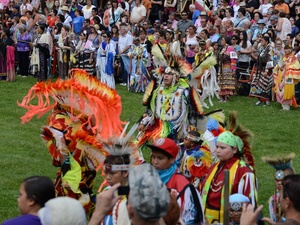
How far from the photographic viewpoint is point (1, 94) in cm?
1828

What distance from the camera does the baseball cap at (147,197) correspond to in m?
3.84

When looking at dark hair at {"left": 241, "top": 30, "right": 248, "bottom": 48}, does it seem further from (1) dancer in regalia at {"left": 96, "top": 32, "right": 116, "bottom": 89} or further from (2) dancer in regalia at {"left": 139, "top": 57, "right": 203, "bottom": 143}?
(2) dancer in regalia at {"left": 139, "top": 57, "right": 203, "bottom": 143}

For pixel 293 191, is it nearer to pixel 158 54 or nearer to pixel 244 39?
pixel 158 54

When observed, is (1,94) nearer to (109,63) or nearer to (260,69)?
(109,63)

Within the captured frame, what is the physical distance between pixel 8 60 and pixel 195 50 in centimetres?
530

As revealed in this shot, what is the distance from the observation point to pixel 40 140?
13578 mm

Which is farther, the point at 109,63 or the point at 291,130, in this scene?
the point at 109,63

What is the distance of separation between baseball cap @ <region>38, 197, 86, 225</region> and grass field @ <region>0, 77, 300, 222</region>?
14.4 feet

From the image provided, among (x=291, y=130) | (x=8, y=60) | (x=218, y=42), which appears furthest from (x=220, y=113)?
(x=8, y=60)

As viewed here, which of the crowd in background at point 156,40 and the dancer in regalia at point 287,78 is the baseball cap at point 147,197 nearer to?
the crowd in background at point 156,40

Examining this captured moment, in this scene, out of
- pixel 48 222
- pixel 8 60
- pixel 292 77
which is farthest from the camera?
pixel 8 60

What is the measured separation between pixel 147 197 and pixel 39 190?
1241 millimetres

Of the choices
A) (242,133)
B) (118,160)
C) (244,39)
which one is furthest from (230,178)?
(244,39)

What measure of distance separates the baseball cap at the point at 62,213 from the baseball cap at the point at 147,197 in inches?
20.8
